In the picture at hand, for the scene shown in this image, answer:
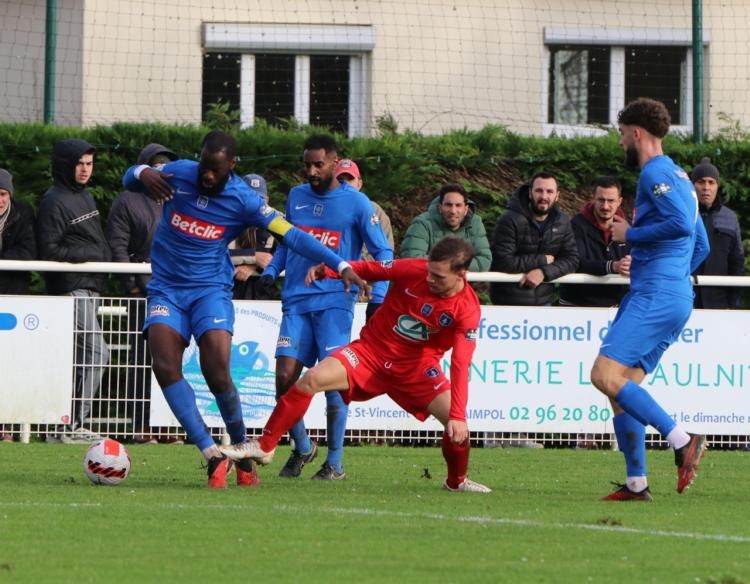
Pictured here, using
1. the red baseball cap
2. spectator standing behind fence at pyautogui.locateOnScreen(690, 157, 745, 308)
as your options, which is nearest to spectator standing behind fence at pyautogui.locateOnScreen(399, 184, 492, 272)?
the red baseball cap

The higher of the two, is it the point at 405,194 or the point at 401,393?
the point at 405,194

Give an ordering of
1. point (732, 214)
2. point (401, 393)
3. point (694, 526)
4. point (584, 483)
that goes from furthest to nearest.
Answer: point (732, 214), point (584, 483), point (401, 393), point (694, 526)

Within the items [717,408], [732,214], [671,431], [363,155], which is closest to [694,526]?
[671,431]

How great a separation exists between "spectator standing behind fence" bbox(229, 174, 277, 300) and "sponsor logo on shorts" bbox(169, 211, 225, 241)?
374cm

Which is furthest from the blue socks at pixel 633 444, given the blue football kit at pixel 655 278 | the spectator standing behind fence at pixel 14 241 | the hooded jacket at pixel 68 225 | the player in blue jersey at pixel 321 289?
the spectator standing behind fence at pixel 14 241

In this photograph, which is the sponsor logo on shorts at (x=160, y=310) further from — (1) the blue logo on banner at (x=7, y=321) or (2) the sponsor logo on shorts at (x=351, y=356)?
(1) the blue logo on banner at (x=7, y=321)

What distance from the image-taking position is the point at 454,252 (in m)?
10.0

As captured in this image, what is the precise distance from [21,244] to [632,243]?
6557 millimetres

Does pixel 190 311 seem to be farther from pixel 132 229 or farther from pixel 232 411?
pixel 132 229

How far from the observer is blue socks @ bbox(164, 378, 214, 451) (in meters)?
10.4

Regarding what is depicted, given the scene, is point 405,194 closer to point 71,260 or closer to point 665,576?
point 71,260

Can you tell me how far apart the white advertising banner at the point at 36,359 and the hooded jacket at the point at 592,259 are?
14.8 ft

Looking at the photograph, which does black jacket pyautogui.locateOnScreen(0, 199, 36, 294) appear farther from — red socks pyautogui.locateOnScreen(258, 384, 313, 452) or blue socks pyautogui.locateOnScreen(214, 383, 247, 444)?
red socks pyautogui.locateOnScreen(258, 384, 313, 452)

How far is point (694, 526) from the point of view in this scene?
8547 mm
